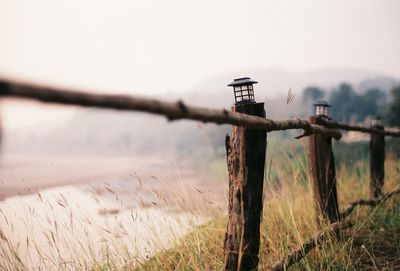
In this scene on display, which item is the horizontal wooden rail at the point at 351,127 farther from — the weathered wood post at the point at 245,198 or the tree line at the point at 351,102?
the tree line at the point at 351,102

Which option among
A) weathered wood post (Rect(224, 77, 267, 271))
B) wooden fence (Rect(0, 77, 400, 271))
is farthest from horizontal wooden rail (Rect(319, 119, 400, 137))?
weathered wood post (Rect(224, 77, 267, 271))

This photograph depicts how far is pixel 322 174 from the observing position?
3139 mm

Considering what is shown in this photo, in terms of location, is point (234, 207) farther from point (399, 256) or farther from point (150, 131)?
point (150, 131)

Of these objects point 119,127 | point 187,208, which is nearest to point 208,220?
point 187,208

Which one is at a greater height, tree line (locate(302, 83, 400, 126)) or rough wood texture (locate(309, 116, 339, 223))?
tree line (locate(302, 83, 400, 126))

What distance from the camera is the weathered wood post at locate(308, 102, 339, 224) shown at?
310cm

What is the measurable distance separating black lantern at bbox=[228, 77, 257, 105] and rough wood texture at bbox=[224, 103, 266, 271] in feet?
0.75

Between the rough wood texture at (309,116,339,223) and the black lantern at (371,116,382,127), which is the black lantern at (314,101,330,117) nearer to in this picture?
the rough wood texture at (309,116,339,223)

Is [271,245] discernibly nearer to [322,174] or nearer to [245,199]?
[322,174]

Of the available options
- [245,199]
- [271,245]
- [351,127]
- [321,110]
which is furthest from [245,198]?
[351,127]

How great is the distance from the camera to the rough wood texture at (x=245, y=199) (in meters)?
1.89

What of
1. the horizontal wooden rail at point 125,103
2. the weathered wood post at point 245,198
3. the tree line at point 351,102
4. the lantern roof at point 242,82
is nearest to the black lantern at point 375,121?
the lantern roof at point 242,82

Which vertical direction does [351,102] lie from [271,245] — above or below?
above

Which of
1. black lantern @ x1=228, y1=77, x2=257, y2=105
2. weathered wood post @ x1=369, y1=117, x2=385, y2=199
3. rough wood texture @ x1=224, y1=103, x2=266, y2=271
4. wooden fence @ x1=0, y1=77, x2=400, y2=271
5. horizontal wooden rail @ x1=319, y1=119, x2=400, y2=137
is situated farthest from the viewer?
weathered wood post @ x1=369, y1=117, x2=385, y2=199
